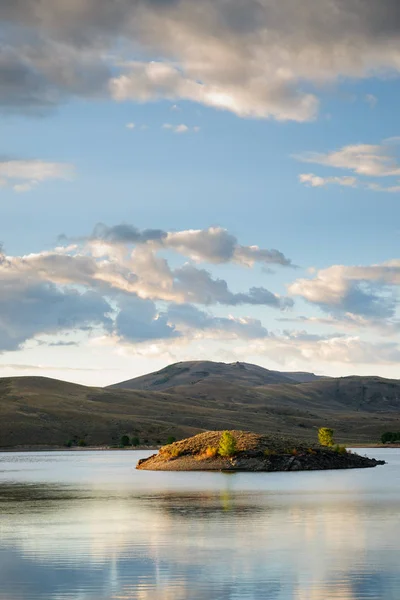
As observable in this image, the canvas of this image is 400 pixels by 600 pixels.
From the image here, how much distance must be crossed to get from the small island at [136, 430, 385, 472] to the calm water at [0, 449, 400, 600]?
32.8 m

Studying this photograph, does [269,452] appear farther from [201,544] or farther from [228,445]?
[201,544]

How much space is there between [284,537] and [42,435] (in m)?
167

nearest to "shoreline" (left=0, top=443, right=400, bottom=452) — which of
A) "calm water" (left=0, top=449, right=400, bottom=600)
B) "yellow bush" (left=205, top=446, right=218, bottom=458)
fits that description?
"yellow bush" (left=205, top=446, right=218, bottom=458)

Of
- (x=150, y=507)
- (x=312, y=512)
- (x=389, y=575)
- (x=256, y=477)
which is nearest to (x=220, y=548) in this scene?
(x=389, y=575)

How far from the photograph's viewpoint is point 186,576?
27.1m

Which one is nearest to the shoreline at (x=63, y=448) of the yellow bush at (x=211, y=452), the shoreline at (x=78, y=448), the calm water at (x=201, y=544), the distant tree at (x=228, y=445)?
the shoreline at (x=78, y=448)

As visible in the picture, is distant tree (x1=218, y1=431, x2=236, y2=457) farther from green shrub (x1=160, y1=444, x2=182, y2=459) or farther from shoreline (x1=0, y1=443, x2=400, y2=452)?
shoreline (x1=0, y1=443, x2=400, y2=452)

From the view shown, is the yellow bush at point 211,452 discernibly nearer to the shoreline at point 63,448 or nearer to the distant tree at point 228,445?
the distant tree at point 228,445

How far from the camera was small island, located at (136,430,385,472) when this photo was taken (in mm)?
98812

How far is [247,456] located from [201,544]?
218 feet

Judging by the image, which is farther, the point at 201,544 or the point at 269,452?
the point at 269,452

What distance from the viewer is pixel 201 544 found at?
34.2 m

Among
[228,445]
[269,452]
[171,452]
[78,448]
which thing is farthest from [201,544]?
[78,448]

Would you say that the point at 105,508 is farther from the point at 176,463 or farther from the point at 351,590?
the point at 176,463
